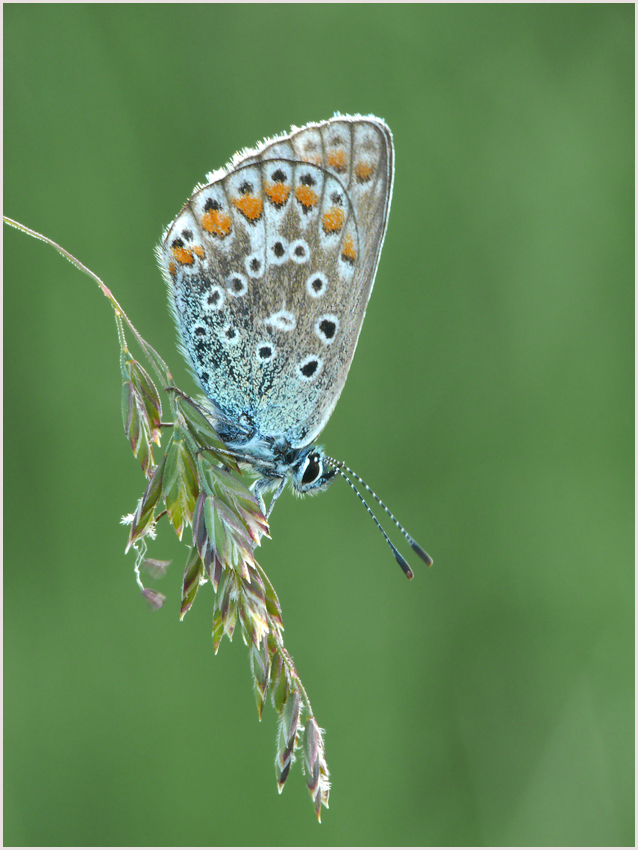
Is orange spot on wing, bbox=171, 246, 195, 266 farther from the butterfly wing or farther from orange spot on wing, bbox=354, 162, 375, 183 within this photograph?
orange spot on wing, bbox=354, 162, 375, 183

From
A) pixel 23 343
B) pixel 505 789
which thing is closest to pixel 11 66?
pixel 23 343

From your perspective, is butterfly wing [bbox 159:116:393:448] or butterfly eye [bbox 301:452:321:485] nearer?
butterfly wing [bbox 159:116:393:448]

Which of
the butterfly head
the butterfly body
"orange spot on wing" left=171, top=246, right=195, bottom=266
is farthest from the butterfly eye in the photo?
"orange spot on wing" left=171, top=246, right=195, bottom=266

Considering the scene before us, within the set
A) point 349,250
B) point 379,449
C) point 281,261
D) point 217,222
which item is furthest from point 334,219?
point 379,449

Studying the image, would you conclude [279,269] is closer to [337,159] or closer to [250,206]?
[250,206]

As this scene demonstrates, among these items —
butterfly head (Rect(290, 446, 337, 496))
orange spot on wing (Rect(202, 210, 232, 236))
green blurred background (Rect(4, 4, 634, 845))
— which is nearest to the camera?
orange spot on wing (Rect(202, 210, 232, 236))

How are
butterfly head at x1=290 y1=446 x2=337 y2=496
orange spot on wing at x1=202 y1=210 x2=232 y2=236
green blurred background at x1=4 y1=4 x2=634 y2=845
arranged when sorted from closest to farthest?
orange spot on wing at x1=202 y1=210 x2=232 y2=236, butterfly head at x1=290 y1=446 x2=337 y2=496, green blurred background at x1=4 y1=4 x2=634 y2=845
